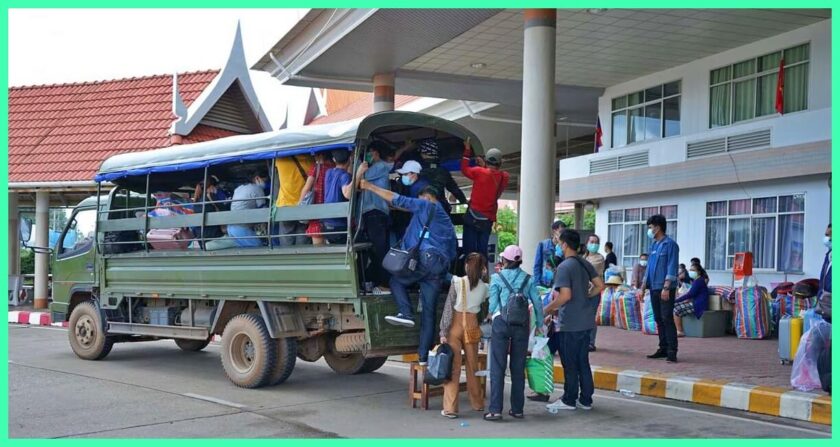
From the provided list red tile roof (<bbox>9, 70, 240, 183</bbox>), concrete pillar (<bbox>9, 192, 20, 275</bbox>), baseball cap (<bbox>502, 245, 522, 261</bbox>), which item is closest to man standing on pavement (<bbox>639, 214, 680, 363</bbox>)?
baseball cap (<bbox>502, 245, 522, 261</bbox>)

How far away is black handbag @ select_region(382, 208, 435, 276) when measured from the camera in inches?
301

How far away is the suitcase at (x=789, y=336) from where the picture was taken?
9.52 metres

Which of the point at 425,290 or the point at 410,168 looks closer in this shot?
the point at 425,290

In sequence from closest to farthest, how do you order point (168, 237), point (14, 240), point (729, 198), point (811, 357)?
point (811, 357) → point (168, 237) → point (729, 198) → point (14, 240)

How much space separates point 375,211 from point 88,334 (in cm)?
522

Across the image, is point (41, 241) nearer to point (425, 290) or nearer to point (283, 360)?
point (283, 360)

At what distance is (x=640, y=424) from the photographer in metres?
7.09

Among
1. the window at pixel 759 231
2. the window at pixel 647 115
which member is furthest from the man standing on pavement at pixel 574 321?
the window at pixel 647 115

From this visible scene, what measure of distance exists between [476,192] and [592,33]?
8049mm

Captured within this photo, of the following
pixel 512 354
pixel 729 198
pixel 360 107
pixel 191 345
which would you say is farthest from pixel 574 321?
pixel 360 107

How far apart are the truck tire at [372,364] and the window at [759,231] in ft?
29.7

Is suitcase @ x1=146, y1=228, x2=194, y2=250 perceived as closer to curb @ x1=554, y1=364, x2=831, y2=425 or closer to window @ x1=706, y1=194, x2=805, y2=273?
curb @ x1=554, y1=364, x2=831, y2=425

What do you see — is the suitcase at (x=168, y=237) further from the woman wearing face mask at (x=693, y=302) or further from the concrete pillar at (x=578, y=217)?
the concrete pillar at (x=578, y=217)

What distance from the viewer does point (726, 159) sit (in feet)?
54.3
